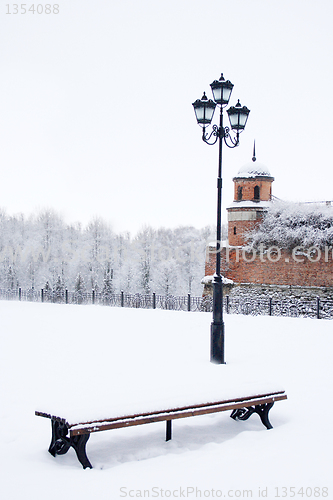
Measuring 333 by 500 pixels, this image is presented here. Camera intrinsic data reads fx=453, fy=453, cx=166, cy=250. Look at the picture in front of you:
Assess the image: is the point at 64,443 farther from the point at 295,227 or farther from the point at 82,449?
the point at 295,227

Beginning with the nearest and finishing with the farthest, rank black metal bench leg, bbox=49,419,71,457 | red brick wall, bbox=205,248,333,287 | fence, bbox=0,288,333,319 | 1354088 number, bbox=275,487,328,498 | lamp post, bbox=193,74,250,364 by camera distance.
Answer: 1354088 number, bbox=275,487,328,498, black metal bench leg, bbox=49,419,71,457, lamp post, bbox=193,74,250,364, fence, bbox=0,288,333,319, red brick wall, bbox=205,248,333,287

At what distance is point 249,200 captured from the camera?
24.5 m

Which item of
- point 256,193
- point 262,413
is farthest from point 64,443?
point 256,193

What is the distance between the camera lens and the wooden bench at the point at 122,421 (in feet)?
12.0

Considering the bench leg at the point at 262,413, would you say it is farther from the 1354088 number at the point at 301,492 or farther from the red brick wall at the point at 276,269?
the red brick wall at the point at 276,269

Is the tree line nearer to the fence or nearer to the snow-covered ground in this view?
the fence

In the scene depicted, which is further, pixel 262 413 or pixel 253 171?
pixel 253 171

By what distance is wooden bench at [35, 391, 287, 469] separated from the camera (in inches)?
144

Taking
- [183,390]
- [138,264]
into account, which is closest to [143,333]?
[183,390]

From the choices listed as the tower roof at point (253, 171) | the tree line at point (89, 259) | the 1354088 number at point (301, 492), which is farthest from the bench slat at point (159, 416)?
the tree line at point (89, 259)

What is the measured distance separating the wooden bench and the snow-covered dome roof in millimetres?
20870

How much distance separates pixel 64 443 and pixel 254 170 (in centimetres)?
2245

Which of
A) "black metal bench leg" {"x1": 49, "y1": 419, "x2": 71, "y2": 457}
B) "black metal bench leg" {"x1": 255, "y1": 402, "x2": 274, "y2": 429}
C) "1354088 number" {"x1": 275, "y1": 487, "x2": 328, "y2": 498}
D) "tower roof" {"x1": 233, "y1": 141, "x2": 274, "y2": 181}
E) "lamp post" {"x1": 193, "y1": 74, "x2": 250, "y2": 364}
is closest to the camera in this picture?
"1354088 number" {"x1": 275, "y1": 487, "x2": 328, "y2": 498}

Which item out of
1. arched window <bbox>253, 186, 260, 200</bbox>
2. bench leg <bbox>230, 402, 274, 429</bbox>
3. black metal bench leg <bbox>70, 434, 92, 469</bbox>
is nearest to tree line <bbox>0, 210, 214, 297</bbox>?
arched window <bbox>253, 186, 260, 200</bbox>
